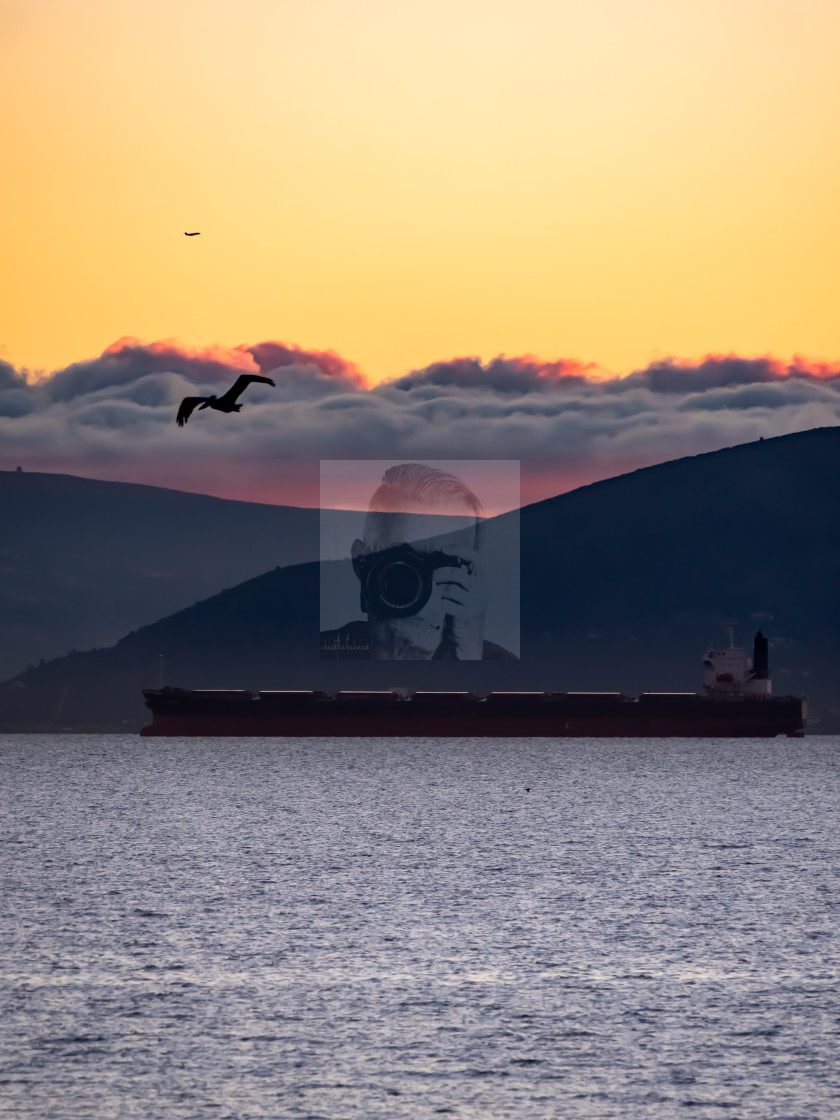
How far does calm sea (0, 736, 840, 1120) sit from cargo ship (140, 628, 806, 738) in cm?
8786

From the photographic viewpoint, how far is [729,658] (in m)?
153

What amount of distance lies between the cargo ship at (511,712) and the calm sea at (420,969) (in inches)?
3459

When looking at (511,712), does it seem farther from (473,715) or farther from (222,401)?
(222,401)

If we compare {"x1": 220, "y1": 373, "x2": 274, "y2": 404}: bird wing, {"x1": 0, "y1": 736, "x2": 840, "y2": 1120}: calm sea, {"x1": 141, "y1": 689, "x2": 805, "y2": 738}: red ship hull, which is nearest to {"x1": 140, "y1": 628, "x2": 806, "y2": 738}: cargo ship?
{"x1": 141, "y1": 689, "x2": 805, "y2": 738}: red ship hull

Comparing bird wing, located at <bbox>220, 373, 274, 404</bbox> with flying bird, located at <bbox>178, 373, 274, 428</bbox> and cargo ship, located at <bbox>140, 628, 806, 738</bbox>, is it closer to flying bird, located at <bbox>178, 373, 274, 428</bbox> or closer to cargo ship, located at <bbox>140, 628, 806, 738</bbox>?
flying bird, located at <bbox>178, 373, 274, 428</bbox>

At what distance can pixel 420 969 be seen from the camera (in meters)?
25.7

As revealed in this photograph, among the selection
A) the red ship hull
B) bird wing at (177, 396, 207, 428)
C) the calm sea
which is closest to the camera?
the calm sea

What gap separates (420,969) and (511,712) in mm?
129199

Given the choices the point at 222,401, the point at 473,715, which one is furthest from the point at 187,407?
the point at 473,715

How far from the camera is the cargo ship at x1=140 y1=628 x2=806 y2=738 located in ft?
494

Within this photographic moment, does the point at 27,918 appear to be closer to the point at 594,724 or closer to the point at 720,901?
the point at 720,901

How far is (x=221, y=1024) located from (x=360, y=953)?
22.5 feet

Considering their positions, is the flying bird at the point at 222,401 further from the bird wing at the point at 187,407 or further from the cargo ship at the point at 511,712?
the cargo ship at the point at 511,712

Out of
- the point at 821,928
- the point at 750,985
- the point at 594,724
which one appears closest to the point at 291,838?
the point at 821,928
